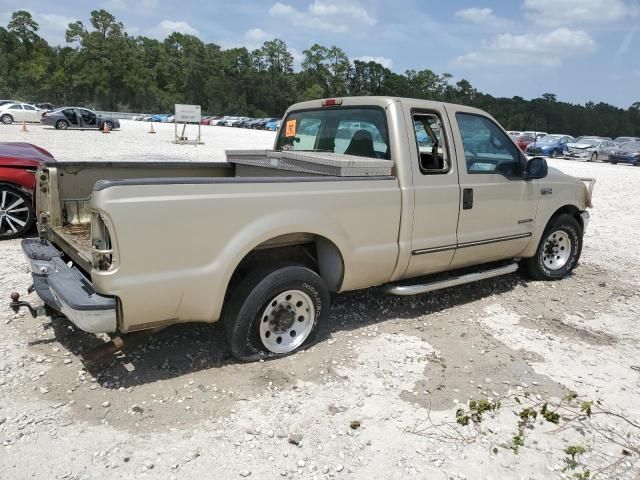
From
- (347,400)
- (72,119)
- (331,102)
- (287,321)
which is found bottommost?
(347,400)

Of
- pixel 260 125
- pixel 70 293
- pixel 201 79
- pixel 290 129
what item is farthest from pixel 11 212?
pixel 201 79

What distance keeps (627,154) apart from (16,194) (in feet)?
97.8

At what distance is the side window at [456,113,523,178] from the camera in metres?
4.86

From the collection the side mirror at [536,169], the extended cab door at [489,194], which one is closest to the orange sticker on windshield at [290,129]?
the extended cab door at [489,194]

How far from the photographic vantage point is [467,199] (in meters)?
4.72

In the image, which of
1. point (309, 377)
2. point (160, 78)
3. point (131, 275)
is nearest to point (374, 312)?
point (309, 377)

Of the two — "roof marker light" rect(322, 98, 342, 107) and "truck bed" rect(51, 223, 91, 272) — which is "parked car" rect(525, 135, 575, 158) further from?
"truck bed" rect(51, 223, 91, 272)

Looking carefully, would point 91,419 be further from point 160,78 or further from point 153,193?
point 160,78

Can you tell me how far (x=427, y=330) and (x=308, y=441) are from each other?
6.34ft

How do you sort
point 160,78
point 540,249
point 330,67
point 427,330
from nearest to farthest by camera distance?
point 427,330, point 540,249, point 160,78, point 330,67

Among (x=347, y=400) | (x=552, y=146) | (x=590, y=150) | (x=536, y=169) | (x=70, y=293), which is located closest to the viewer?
(x=70, y=293)

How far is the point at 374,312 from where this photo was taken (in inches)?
196

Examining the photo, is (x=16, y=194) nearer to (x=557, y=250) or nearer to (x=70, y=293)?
(x=70, y=293)

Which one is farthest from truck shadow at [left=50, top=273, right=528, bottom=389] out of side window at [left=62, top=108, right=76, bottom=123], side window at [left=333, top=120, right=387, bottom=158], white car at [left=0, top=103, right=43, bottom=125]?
white car at [left=0, top=103, right=43, bottom=125]
